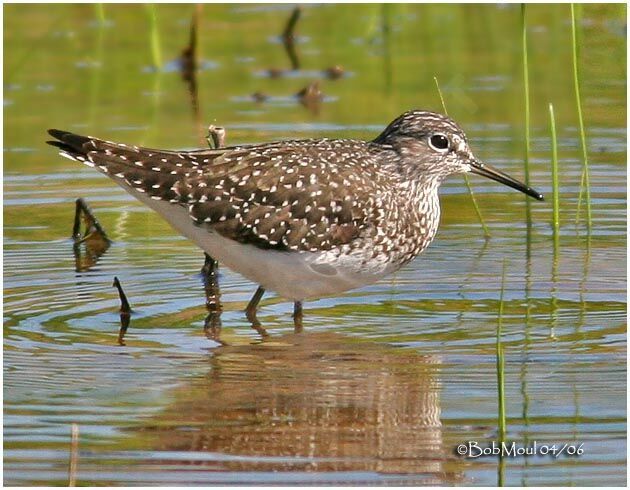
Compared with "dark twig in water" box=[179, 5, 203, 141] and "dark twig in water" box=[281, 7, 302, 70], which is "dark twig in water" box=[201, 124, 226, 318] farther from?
"dark twig in water" box=[281, 7, 302, 70]

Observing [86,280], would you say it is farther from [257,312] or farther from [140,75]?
[140,75]

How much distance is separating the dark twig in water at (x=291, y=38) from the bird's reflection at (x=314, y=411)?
9.11 meters

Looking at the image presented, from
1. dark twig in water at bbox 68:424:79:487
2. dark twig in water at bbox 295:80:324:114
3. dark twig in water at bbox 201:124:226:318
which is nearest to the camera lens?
dark twig in water at bbox 68:424:79:487

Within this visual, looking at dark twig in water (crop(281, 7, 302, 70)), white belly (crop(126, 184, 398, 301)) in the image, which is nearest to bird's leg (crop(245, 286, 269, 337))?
white belly (crop(126, 184, 398, 301))

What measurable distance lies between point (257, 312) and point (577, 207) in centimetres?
317

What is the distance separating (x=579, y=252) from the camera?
470 inches

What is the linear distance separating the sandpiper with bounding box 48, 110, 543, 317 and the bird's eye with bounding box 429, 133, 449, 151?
448mm

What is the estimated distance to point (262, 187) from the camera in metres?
10.5

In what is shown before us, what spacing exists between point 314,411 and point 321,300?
287 cm

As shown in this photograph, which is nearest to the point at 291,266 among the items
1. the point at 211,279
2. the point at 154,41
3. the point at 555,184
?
the point at 211,279

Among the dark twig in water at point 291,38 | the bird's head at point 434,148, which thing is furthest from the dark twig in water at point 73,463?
the dark twig in water at point 291,38

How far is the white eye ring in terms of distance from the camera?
11.2 meters

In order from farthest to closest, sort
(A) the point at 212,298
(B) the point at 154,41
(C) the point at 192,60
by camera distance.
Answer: (C) the point at 192,60, (B) the point at 154,41, (A) the point at 212,298

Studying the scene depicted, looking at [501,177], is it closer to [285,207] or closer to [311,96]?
[285,207]
